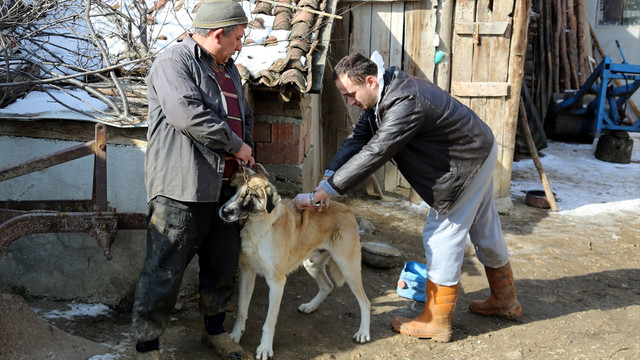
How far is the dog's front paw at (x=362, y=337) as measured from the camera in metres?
4.32

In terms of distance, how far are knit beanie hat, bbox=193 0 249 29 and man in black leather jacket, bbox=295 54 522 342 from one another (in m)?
0.81

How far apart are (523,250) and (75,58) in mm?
5166

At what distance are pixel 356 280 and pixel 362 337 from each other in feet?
1.40

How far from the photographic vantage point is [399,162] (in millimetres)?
4160

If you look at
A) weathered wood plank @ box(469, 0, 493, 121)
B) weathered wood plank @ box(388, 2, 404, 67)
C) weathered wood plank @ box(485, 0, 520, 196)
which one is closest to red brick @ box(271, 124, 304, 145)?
weathered wood plank @ box(388, 2, 404, 67)

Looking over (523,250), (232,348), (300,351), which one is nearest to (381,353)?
(300,351)

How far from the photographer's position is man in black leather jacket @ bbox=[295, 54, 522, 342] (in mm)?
3828

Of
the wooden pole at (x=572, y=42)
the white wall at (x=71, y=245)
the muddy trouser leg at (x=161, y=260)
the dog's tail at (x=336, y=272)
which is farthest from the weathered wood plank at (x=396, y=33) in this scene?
the wooden pole at (x=572, y=42)

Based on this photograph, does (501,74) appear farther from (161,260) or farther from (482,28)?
(161,260)

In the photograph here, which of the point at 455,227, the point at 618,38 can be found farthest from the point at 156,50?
the point at 618,38

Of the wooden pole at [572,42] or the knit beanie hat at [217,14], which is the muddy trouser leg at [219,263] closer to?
the knit beanie hat at [217,14]

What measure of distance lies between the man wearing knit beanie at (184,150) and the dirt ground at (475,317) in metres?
0.66

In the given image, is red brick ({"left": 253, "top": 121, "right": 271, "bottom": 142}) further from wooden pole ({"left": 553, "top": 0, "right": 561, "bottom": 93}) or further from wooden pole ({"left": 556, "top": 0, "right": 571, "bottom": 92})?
wooden pole ({"left": 556, "top": 0, "right": 571, "bottom": 92})

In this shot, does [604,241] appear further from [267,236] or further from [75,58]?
[75,58]
